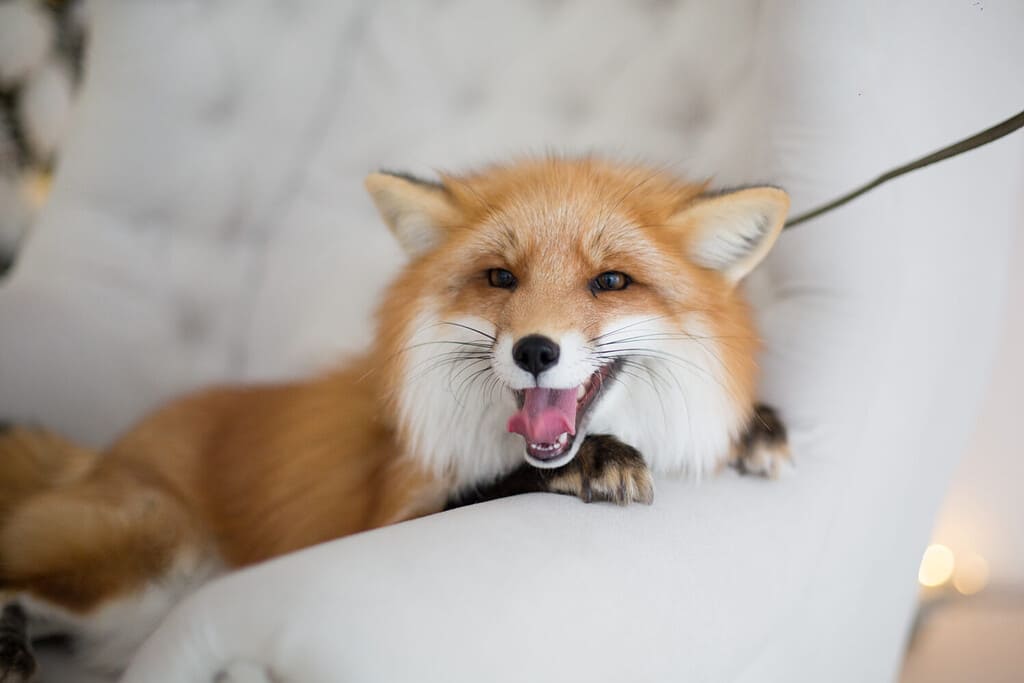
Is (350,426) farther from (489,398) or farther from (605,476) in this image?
(605,476)

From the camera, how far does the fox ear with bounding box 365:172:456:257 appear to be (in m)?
0.83

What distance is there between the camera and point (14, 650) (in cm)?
85

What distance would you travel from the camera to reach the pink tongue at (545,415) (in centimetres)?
70

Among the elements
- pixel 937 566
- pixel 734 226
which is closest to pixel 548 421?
pixel 734 226

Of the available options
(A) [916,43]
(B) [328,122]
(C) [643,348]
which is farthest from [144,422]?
(A) [916,43]

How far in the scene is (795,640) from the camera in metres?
0.87

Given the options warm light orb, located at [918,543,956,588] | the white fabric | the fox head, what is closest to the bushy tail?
the white fabric

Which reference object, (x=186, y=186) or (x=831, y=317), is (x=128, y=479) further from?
(x=831, y=317)

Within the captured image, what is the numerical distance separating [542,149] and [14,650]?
3.33 ft

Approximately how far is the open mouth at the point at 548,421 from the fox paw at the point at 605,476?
4 centimetres

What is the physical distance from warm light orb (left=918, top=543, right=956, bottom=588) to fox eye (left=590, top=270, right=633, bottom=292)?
1.05 metres

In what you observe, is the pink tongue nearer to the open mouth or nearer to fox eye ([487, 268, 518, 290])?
the open mouth

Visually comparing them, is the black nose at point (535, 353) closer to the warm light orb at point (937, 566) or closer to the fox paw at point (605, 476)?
the fox paw at point (605, 476)

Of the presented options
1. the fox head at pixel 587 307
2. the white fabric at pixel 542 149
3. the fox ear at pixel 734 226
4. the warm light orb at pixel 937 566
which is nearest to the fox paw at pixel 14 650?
the white fabric at pixel 542 149
